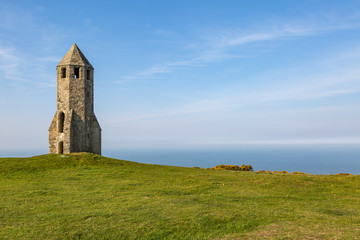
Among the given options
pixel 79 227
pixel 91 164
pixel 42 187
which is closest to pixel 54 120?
pixel 91 164

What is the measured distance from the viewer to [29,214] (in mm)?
14156

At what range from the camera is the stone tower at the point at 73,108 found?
46.3 m

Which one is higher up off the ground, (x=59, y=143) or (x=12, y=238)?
(x=59, y=143)

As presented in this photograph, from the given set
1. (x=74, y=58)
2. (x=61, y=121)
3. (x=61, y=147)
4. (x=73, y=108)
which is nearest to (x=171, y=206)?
(x=73, y=108)

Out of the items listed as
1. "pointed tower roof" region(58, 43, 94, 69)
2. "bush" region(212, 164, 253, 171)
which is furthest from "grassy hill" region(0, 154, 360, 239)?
"pointed tower roof" region(58, 43, 94, 69)

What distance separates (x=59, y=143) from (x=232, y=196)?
36.4 meters

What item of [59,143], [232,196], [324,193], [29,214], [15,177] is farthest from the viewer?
[59,143]

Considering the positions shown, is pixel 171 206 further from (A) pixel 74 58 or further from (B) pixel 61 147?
(A) pixel 74 58

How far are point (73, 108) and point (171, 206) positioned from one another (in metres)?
35.9

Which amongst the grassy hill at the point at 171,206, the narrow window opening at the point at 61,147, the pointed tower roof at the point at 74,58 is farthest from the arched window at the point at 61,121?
the grassy hill at the point at 171,206

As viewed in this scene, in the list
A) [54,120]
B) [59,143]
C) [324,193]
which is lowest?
[324,193]

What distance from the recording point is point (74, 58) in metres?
47.8

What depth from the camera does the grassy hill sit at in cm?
1142

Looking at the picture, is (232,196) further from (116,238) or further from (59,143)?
(59,143)
